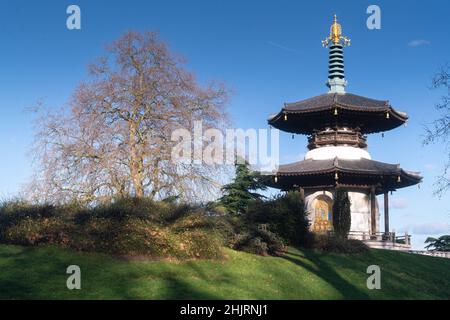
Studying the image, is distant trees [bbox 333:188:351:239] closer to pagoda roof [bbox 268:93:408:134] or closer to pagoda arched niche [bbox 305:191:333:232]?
pagoda arched niche [bbox 305:191:333:232]

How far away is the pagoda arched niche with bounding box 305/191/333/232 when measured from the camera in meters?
38.5

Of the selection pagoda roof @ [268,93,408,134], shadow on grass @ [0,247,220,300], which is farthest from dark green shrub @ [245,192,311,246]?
pagoda roof @ [268,93,408,134]

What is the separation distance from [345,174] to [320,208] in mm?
3280

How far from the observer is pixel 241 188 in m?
40.0

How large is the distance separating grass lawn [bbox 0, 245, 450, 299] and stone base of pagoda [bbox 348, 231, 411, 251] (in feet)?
41.7

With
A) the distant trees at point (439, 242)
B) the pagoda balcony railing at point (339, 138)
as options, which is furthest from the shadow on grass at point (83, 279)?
the distant trees at point (439, 242)

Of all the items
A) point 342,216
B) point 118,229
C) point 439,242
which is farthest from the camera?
point 439,242

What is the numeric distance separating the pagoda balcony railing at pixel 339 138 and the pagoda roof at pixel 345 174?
1.39m

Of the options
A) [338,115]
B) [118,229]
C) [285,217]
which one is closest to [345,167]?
[338,115]

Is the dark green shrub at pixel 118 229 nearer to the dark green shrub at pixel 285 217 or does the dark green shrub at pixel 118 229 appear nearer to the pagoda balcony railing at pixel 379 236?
the dark green shrub at pixel 285 217

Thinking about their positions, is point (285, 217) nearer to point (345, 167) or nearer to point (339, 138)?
point (345, 167)

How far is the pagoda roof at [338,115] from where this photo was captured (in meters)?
38.6

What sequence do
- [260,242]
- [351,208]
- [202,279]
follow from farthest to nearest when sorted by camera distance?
1. [351,208]
2. [260,242]
3. [202,279]

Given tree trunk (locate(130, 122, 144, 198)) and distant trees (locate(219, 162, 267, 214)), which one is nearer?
tree trunk (locate(130, 122, 144, 198))
